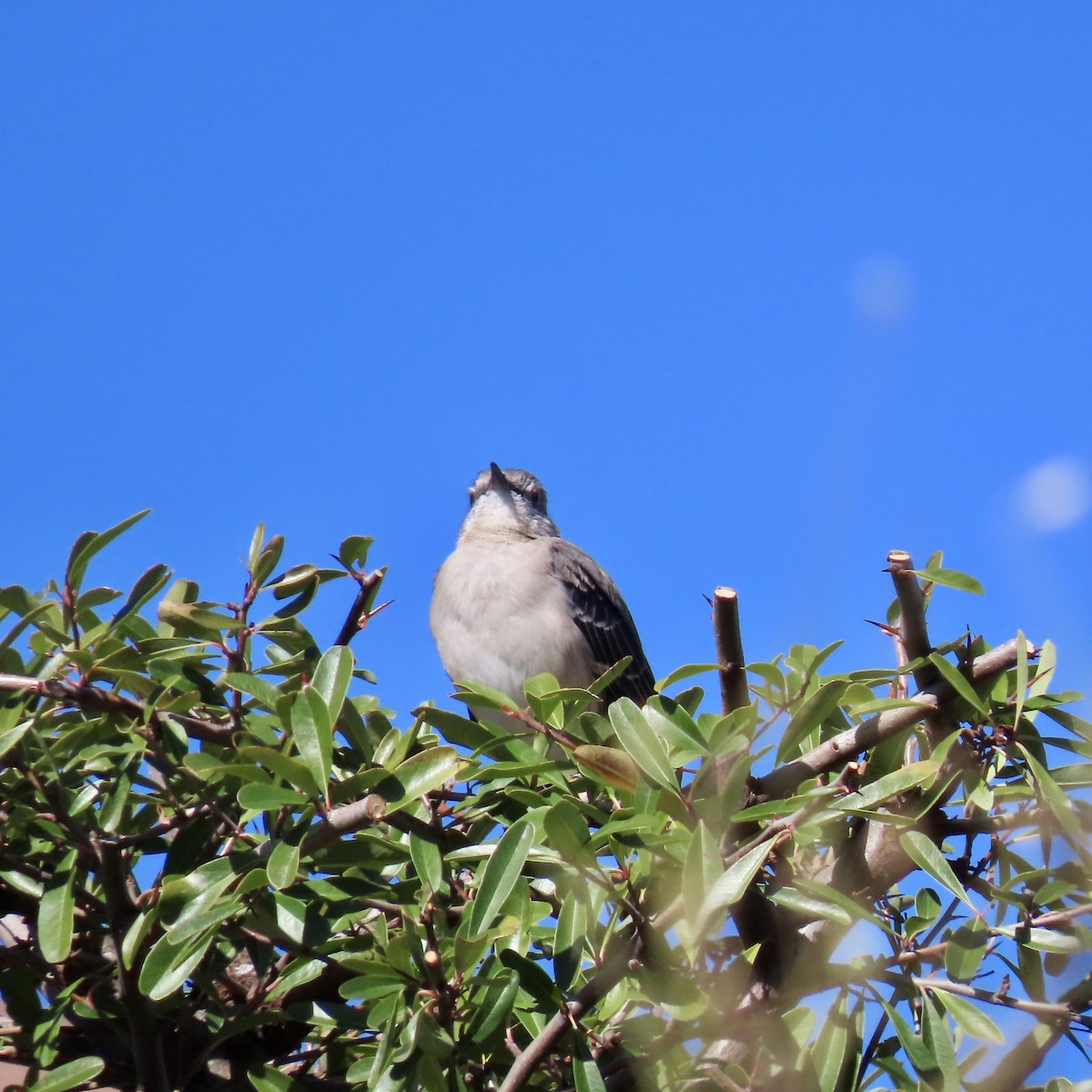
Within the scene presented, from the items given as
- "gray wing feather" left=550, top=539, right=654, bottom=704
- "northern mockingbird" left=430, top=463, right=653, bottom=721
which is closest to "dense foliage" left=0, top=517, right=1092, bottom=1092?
"northern mockingbird" left=430, top=463, right=653, bottom=721

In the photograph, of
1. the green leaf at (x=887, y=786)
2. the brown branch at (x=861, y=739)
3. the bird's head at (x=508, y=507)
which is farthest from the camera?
the bird's head at (x=508, y=507)

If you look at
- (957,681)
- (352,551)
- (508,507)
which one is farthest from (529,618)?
(957,681)

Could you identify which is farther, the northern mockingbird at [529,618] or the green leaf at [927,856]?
the northern mockingbird at [529,618]

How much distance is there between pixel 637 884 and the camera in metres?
2.05

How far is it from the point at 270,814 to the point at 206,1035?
481mm

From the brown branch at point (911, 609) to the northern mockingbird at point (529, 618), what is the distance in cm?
345

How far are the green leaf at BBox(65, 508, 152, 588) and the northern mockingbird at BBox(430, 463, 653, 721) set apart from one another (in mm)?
3293

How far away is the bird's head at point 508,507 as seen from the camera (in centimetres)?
722

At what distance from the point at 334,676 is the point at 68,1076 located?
0.82 m

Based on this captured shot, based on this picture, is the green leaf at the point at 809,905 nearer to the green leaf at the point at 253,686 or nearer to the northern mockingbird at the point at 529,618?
the green leaf at the point at 253,686

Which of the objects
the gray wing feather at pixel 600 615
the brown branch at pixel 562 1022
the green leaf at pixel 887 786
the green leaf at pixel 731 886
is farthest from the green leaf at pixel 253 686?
the gray wing feather at pixel 600 615

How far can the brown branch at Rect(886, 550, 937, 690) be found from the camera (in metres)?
2.21

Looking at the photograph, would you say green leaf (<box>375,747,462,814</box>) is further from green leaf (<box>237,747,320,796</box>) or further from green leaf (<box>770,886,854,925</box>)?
green leaf (<box>770,886,854,925</box>)

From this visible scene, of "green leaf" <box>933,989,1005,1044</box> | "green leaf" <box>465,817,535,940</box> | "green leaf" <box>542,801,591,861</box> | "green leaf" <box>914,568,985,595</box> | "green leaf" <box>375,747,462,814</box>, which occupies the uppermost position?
"green leaf" <box>914,568,985,595</box>
